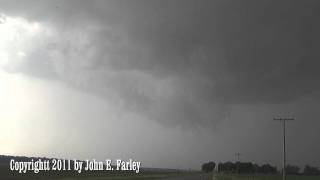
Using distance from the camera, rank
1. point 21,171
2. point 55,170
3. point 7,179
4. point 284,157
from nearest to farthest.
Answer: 1. point 284,157
2. point 7,179
3. point 21,171
4. point 55,170

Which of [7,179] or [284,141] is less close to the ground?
[284,141]

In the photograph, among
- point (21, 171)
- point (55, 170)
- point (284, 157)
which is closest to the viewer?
point (284, 157)

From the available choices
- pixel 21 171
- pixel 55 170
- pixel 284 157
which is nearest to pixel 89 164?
pixel 284 157

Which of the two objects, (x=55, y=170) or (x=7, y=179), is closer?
(x=7, y=179)

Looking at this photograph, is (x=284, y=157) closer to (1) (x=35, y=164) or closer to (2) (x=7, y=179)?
(2) (x=7, y=179)

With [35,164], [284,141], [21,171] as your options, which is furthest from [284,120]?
[21,171]

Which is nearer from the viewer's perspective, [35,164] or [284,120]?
[284,120]

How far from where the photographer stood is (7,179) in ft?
289

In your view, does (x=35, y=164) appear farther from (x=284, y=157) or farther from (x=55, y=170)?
(x=284, y=157)

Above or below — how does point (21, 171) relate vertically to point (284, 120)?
below

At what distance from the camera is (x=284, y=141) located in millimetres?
79438

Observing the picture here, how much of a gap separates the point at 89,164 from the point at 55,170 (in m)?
75.4

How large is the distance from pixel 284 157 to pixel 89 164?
3072cm

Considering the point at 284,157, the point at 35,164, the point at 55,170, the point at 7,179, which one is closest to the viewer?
the point at 284,157
